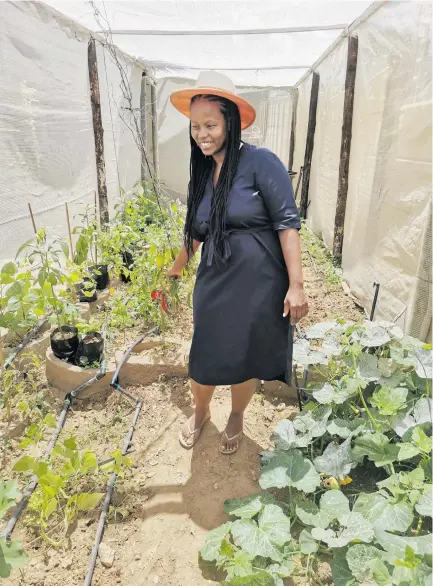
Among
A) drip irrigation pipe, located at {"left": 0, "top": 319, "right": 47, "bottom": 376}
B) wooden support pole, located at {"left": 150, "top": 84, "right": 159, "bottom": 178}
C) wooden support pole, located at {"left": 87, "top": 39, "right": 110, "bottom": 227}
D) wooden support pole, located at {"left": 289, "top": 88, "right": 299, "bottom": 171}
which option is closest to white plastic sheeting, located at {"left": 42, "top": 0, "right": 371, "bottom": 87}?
wooden support pole, located at {"left": 87, "top": 39, "right": 110, "bottom": 227}

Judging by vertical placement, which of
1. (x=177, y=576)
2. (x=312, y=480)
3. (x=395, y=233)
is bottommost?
(x=177, y=576)

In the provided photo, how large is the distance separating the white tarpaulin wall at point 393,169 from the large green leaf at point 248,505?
1.29m

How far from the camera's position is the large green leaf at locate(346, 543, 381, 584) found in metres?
1.23

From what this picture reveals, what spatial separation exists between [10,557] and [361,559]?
1.05 metres

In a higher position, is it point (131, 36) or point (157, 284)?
point (131, 36)

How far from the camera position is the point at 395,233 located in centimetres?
278

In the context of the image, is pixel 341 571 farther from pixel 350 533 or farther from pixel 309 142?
pixel 309 142

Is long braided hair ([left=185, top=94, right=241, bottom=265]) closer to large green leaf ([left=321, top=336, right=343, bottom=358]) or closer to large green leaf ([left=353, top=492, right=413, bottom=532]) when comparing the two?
large green leaf ([left=321, top=336, right=343, bottom=358])

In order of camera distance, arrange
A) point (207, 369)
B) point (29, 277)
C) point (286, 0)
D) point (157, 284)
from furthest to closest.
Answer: point (286, 0) < point (157, 284) < point (29, 277) < point (207, 369)

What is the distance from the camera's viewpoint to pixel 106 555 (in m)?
1.50

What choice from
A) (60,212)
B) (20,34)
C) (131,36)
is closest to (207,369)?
(60,212)

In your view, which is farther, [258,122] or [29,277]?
[258,122]

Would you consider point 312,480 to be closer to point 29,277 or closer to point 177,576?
point 177,576

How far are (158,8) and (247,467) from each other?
3.77 metres
